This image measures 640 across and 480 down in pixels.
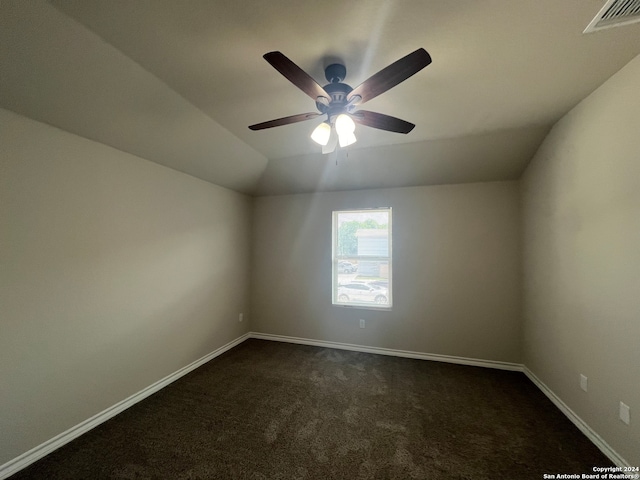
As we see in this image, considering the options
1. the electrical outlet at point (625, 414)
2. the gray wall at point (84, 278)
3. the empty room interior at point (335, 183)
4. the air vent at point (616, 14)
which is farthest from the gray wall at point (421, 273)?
the air vent at point (616, 14)

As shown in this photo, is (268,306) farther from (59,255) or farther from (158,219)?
Result: (59,255)

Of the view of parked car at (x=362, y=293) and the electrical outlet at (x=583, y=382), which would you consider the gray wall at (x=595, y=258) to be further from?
the view of parked car at (x=362, y=293)

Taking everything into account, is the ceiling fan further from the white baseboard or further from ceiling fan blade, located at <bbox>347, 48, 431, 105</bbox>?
the white baseboard

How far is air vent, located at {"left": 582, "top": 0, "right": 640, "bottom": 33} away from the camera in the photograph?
1175mm

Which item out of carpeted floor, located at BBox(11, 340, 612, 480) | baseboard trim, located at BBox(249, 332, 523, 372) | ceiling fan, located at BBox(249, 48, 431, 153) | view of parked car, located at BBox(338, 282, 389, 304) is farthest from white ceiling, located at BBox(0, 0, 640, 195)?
baseboard trim, located at BBox(249, 332, 523, 372)

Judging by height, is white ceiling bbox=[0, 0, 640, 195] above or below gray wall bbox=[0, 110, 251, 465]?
above

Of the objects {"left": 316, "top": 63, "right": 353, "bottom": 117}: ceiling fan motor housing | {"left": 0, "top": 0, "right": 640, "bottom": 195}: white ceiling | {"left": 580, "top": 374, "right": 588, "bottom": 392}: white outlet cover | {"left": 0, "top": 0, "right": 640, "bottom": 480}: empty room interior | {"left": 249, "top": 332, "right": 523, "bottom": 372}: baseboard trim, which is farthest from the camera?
{"left": 249, "top": 332, "right": 523, "bottom": 372}: baseboard trim

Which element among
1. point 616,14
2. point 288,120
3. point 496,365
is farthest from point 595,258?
point 288,120

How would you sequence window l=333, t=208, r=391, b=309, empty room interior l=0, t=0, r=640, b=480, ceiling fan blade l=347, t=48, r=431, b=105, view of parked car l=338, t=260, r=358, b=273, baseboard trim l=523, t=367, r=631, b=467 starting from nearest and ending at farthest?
ceiling fan blade l=347, t=48, r=431, b=105 → empty room interior l=0, t=0, r=640, b=480 → baseboard trim l=523, t=367, r=631, b=467 → window l=333, t=208, r=391, b=309 → view of parked car l=338, t=260, r=358, b=273

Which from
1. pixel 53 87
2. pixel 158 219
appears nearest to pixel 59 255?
pixel 158 219

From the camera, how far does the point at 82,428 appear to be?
1.99m

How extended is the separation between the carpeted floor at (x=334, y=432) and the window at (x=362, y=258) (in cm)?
109

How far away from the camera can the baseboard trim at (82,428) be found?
165cm

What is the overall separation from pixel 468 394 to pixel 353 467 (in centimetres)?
155
